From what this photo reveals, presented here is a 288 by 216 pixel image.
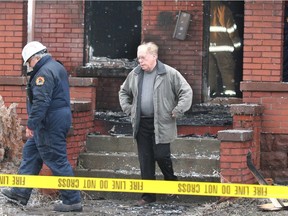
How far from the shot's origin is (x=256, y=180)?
992 centimetres

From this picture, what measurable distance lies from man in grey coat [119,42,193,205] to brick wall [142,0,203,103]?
2.86 m

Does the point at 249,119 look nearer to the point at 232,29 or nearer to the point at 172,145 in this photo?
the point at 172,145

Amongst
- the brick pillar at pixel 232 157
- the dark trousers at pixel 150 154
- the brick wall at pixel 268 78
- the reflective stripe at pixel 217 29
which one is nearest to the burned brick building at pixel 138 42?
the brick wall at pixel 268 78

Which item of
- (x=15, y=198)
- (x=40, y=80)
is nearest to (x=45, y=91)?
(x=40, y=80)

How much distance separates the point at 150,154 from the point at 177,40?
3.28m

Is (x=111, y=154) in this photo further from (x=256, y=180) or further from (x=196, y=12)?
(x=196, y=12)

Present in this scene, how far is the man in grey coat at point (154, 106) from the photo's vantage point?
30.6 feet

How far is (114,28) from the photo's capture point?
516 inches

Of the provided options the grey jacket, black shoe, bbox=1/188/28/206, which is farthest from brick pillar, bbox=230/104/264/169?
black shoe, bbox=1/188/28/206

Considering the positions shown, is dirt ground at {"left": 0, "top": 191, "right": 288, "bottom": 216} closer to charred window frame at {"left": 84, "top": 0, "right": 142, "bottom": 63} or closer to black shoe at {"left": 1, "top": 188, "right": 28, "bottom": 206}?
black shoe at {"left": 1, "top": 188, "right": 28, "bottom": 206}

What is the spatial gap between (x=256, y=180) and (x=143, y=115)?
163 cm

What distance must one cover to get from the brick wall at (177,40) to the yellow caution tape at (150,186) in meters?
3.97

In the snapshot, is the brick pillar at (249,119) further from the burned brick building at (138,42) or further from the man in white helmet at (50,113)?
the man in white helmet at (50,113)

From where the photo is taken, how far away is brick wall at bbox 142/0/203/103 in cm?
1237
